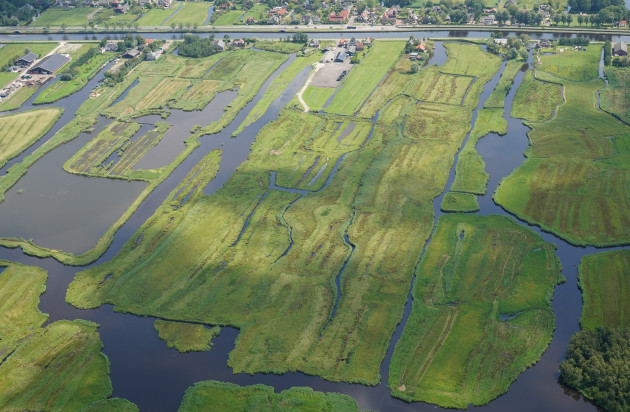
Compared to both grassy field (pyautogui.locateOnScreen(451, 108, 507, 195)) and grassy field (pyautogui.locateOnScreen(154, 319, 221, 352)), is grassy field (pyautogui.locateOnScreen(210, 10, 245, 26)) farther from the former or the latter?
grassy field (pyautogui.locateOnScreen(154, 319, 221, 352))

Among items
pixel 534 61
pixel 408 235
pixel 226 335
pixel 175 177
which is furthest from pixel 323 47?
pixel 226 335

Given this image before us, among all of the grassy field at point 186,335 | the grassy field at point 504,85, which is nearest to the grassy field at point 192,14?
the grassy field at point 504,85

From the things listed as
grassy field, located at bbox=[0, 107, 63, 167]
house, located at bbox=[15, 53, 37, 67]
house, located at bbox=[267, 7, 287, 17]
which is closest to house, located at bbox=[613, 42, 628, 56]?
house, located at bbox=[267, 7, 287, 17]

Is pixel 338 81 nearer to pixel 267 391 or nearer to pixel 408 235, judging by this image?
pixel 408 235

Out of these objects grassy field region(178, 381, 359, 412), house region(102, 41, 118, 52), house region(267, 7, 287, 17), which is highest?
house region(102, 41, 118, 52)

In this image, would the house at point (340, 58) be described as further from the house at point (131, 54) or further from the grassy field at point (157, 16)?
the grassy field at point (157, 16)

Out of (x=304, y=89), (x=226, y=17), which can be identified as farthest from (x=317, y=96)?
(x=226, y=17)
